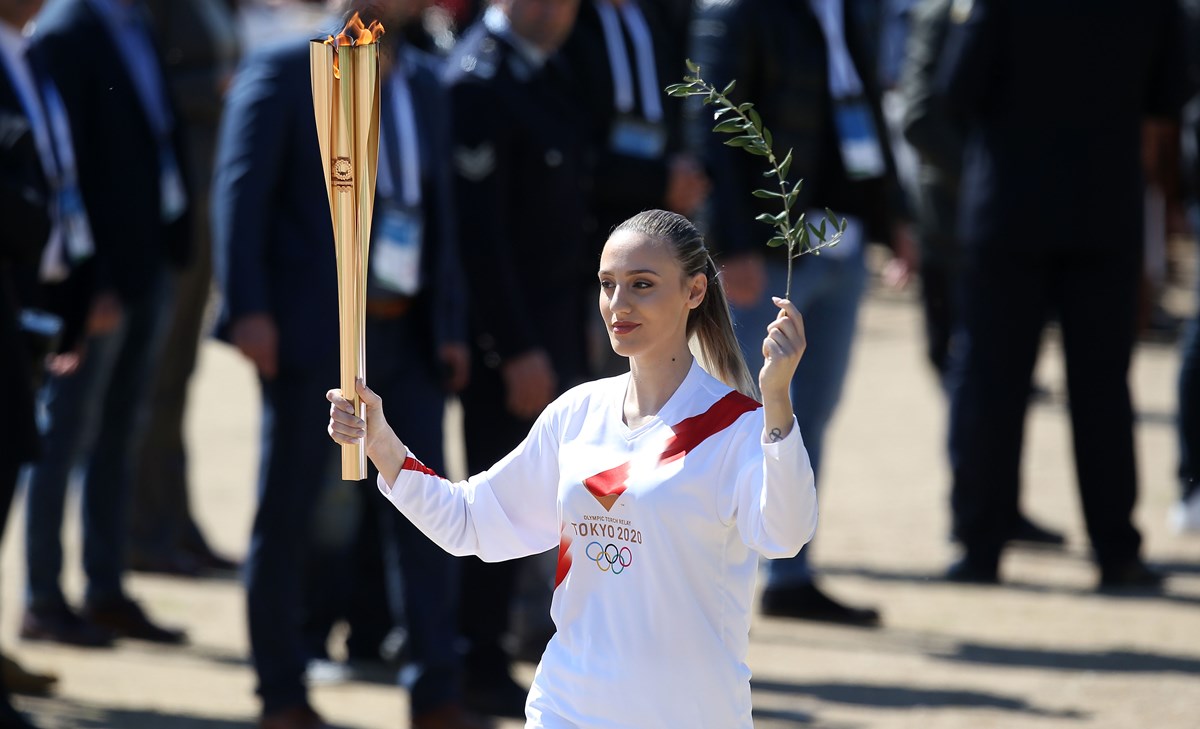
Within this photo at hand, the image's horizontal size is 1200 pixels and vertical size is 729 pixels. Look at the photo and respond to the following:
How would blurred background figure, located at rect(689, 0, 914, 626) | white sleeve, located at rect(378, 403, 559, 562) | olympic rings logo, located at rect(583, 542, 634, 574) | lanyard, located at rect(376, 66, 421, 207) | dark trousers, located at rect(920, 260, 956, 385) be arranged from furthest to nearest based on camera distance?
1. dark trousers, located at rect(920, 260, 956, 385)
2. blurred background figure, located at rect(689, 0, 914, 626)
3. lanyard, located at rect(376, 66, 421, 207)
4. white sleeve, located at rect(378, 403, 559, 562)
5. olympic rings logo, located at rect(583, 542, 634, 574)

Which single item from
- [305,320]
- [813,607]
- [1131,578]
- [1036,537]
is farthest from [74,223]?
[1036,537]

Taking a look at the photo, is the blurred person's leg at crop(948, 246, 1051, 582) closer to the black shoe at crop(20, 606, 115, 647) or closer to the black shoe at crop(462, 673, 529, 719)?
the black shoe at crop(462, 673, 529, 719)

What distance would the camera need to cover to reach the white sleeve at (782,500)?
309 centimetres

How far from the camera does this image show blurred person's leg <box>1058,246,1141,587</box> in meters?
7.28

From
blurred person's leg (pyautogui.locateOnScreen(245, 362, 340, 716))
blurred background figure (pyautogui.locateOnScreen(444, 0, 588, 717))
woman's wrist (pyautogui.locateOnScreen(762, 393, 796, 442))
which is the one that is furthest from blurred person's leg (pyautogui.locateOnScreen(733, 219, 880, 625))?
woman's wrist (pyautogui.locateOnScreen(762, 393, 796, 442))

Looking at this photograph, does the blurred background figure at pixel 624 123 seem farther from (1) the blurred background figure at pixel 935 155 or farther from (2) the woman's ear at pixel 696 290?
(2) the woman's ear at pixel 696 290

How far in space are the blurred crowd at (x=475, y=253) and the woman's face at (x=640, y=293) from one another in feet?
4.25

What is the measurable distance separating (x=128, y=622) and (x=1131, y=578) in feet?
12.6

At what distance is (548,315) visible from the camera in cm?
615

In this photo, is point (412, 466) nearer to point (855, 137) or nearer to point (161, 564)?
point (855, 137)

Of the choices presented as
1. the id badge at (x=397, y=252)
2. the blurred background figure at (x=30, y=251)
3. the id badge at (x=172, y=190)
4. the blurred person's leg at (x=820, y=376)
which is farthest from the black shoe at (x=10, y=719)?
the blurred person's leg at (x=820, y=376)

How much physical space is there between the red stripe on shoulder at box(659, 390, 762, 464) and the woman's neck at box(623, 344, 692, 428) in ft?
0.28

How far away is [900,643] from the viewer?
6.77 m

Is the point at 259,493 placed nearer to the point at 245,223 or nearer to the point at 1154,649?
the point at 245,223
